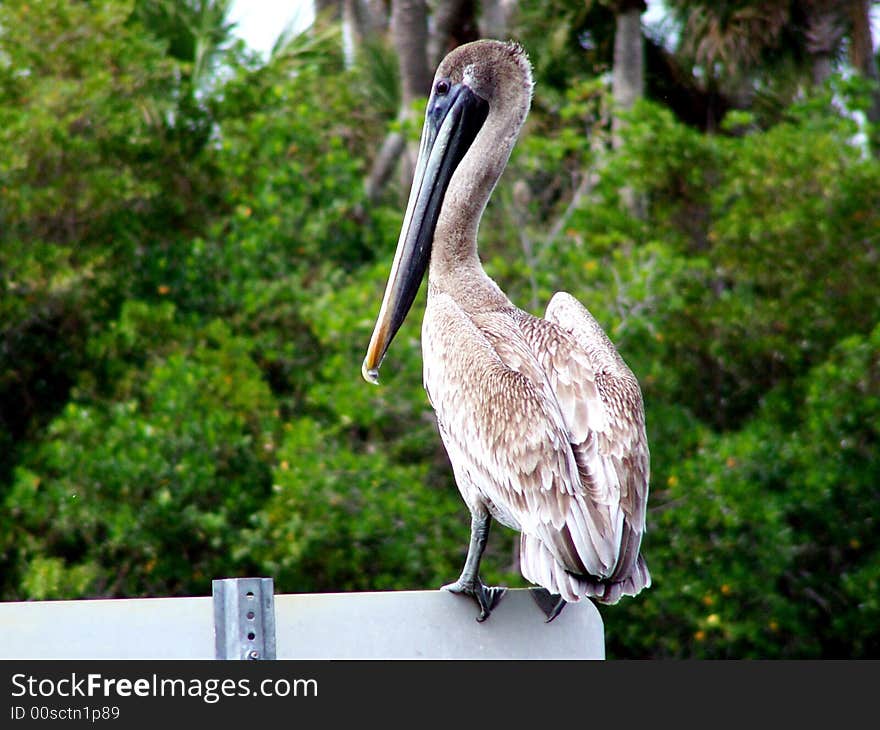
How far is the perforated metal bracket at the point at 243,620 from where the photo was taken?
2.21 meters

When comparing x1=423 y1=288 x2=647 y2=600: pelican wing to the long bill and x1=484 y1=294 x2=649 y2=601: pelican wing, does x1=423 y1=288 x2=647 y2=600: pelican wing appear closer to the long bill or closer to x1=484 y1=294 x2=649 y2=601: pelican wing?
x1=484 y1=294 x2=649 y2=601: pelican wing

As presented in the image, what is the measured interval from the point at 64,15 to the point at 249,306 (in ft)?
9.19

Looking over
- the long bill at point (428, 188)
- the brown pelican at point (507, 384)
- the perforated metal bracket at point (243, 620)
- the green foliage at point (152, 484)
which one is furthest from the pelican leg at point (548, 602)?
the green foliage at point (152, 484)

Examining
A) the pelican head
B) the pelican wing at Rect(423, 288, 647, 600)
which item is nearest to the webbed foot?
the pelican wing at Rect(423, 288, 647, 600)

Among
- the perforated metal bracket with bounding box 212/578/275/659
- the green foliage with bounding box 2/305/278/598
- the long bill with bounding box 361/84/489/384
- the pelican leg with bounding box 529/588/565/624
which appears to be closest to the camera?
the perforated metal bracket with bounding box 212/578/275/659

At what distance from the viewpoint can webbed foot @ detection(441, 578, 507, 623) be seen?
114 inches

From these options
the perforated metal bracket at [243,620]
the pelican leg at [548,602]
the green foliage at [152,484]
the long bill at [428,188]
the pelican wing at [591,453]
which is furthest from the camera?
the green foliage at [152,484]

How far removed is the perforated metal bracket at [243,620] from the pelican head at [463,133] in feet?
6.81

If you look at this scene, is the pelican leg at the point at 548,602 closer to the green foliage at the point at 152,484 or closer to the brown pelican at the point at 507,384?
the brown pelican at the point at 507,384

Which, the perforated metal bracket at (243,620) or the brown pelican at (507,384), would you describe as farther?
the brown pelican at (507,384)

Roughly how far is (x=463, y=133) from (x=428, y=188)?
23 centimetres

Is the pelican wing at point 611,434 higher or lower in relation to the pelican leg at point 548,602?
higher

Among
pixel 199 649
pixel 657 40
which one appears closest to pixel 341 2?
pixel 657 40

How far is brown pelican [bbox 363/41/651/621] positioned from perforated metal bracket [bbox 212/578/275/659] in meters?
0.63
